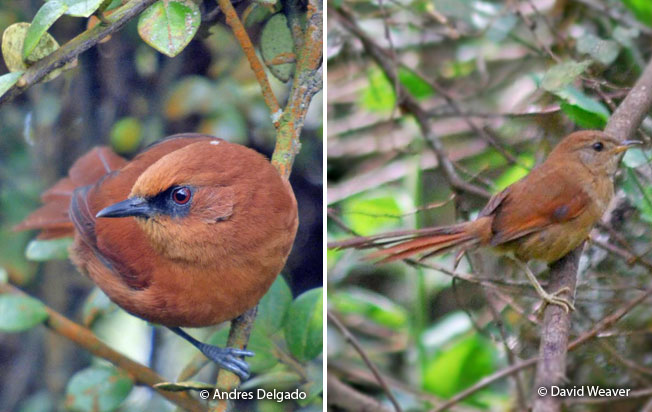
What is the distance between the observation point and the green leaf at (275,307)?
1.56m

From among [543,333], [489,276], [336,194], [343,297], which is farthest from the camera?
[343,297]

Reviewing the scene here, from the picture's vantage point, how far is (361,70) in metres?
2.46

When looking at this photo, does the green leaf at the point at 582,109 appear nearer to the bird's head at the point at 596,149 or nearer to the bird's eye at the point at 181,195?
the bird's head at the point at 596,149

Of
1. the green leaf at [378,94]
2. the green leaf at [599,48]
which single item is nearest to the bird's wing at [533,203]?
the green leaf at [599,48]

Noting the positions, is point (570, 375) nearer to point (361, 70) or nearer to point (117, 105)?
point (117, 105)

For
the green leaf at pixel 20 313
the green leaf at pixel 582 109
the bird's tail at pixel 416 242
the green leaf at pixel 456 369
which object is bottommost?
the green leaf at pixel 456 369

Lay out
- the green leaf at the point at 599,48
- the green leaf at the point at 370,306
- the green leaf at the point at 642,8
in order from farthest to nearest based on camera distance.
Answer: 1. the green leaf at the point at 370,306
2. the green leaf at the point at 642,8
3. the green leaf at the point at 599,48

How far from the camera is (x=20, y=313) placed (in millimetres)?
1644

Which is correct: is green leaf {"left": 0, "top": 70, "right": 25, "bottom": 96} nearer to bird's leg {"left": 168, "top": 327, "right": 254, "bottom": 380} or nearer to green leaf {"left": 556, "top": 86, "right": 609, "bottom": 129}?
bird's leg {"left": 168, "top": 327, "right": 254, "bottom": 380}

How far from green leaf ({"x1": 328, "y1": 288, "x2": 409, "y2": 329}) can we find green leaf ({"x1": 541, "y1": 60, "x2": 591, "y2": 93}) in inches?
43.5

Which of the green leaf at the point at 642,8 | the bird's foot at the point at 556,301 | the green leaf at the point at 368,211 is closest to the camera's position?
the bird's foot at the point at 556,301

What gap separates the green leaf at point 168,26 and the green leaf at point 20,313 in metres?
0.71

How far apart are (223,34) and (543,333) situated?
2.83 ft

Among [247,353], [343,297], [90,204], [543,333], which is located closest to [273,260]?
[247,353]
